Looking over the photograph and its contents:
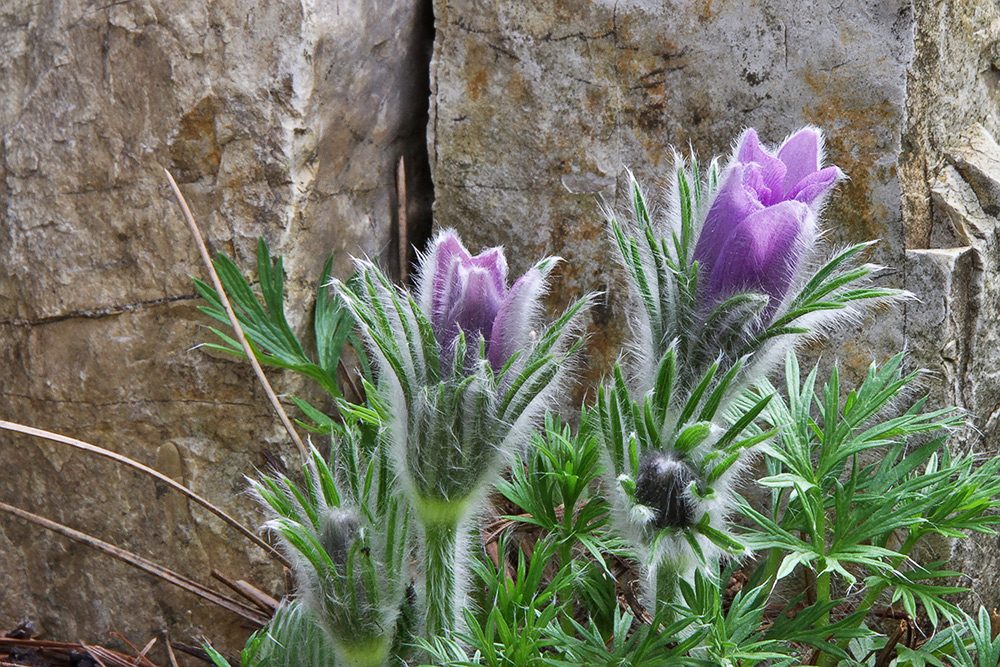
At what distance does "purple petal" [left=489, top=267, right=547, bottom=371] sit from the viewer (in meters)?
1.27

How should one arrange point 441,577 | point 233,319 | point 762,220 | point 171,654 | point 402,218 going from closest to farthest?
point 762,220 → point 441,577 → point 233,319 → point 171,654 → point 402,218

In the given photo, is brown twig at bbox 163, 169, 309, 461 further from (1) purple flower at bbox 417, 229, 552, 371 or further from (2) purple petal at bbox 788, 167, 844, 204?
(2) purple petal at bbox 788, 167, 844, 204

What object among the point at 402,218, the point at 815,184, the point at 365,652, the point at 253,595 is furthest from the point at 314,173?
the point at 815,184

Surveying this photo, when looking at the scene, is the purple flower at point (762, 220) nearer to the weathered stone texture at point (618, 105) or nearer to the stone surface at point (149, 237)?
the weathered stone texture at point (618, 105)

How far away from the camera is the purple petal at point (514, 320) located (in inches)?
50.1

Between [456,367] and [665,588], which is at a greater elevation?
[456,367]

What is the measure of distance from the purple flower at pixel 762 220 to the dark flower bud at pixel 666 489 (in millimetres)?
226

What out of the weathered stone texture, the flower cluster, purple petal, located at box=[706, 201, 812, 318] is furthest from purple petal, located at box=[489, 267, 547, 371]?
the weathered stone texture

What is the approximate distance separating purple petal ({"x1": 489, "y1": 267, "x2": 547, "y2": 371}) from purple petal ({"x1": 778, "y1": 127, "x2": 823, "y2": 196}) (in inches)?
14.3

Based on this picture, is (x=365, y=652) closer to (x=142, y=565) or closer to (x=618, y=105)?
(x=142, y=565)

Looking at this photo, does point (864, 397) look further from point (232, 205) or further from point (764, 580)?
point (232, 205)

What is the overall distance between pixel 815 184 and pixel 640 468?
0.43m

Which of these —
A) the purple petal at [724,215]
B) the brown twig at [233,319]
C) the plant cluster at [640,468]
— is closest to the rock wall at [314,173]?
the brown twig at [233,319]

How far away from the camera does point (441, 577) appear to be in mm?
1428
